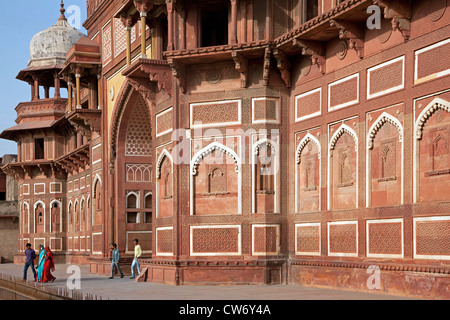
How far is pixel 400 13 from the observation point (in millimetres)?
12094

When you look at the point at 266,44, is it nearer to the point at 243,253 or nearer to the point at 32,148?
the point at 243,253

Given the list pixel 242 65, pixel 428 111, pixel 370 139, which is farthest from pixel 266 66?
pixel 428 111

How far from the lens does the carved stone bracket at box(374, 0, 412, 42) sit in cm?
1205

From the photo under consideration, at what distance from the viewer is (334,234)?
14258 mm

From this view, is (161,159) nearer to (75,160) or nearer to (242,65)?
(242,65)

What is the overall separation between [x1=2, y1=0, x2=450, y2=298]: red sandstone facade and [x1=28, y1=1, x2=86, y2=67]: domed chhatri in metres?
13.1

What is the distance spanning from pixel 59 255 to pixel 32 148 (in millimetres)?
5203

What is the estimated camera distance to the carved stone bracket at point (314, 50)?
48.2 feet

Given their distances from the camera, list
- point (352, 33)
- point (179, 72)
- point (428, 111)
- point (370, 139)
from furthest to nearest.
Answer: point (179, 72) < point (352, 33) < point (370, 139) < point (428, 111)

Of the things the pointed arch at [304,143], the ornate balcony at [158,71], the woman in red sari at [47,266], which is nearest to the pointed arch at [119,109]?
the ornate balcony at [158,71]

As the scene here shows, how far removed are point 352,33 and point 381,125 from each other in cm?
185

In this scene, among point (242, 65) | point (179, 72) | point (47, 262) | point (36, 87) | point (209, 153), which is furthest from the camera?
point (36, 87)
